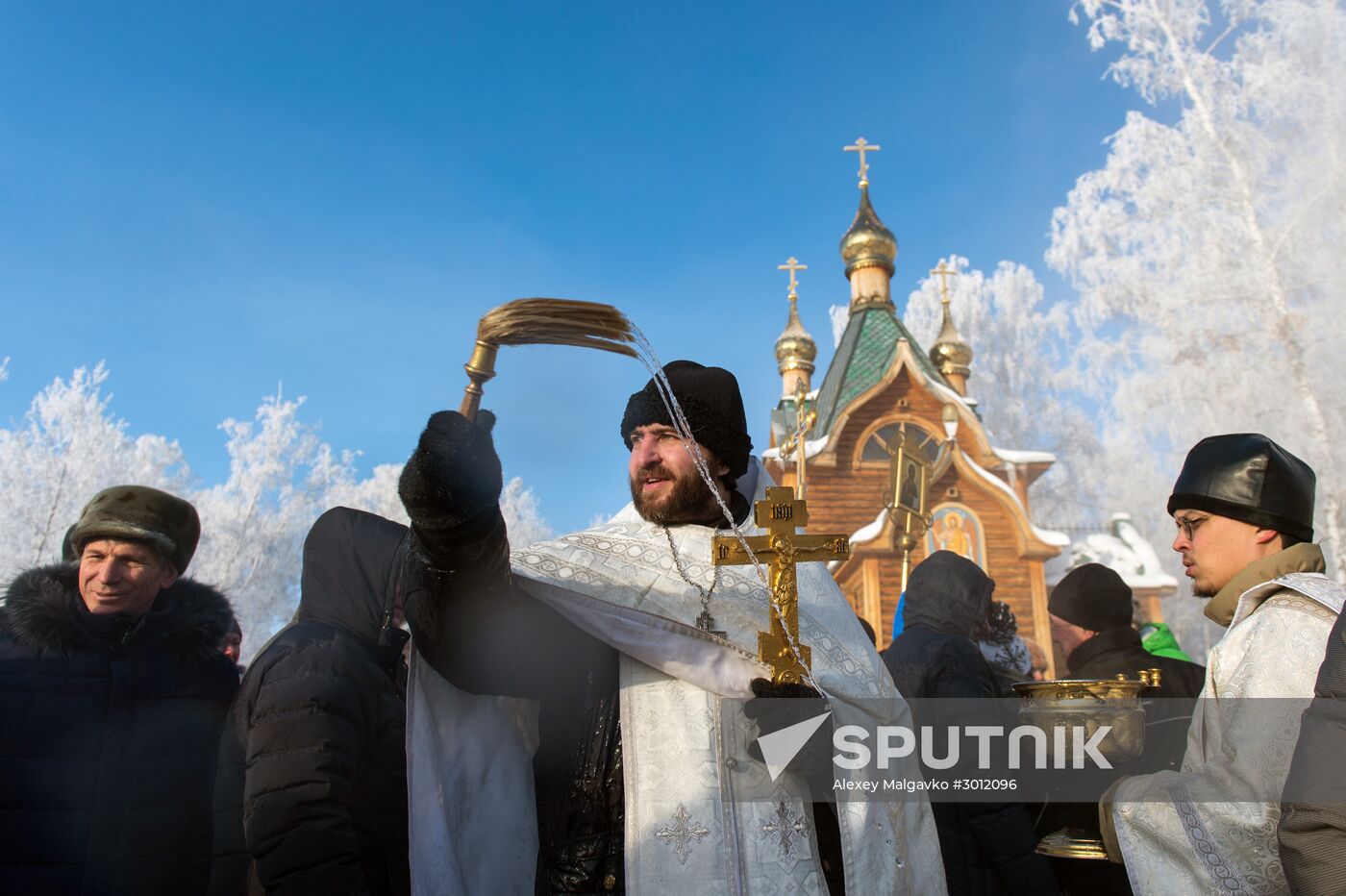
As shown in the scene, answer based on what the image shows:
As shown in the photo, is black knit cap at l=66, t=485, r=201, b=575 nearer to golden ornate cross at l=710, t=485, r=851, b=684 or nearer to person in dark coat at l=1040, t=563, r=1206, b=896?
golden ornate cross at l=710, t=485, r=851, b=684

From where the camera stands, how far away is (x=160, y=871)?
291 cm

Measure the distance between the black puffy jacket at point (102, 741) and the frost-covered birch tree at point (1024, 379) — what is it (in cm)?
3613

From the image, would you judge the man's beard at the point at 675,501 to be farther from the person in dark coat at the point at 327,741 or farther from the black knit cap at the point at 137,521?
the black knit cap at the point at 137,521

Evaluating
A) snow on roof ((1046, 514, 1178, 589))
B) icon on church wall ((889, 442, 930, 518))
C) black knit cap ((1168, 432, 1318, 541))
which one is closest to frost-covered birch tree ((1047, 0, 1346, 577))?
snow on roof ((1046, 514, 1178, 589))

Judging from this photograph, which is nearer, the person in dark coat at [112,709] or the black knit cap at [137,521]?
the person in dark coat at [112,709]

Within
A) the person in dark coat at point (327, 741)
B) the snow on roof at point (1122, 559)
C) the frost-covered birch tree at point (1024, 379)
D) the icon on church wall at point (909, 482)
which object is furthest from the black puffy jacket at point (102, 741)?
the frost-covered birch tree at point (1024, 379)

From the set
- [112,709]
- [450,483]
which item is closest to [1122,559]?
[112,709]

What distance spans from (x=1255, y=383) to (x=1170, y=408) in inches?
113

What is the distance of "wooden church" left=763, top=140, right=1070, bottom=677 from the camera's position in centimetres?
1931

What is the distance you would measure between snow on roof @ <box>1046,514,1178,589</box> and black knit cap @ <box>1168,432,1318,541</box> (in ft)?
67.7

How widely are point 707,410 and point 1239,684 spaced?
1.48 meters

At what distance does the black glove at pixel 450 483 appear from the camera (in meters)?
1.90

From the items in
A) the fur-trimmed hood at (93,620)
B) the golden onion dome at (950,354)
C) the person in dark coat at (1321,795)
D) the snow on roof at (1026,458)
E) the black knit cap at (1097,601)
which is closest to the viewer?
the person in dark coat at (1321,795)

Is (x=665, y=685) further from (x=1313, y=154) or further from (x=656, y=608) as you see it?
(x=1313, y=154)
